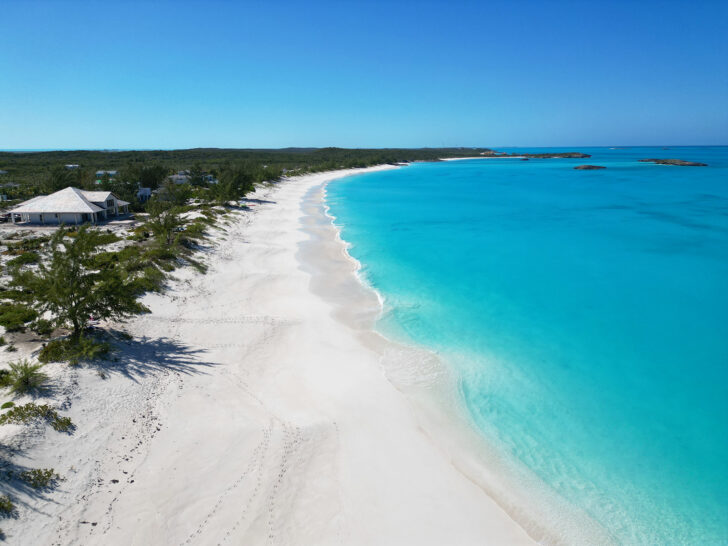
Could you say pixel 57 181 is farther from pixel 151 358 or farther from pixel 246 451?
pixel 246 451

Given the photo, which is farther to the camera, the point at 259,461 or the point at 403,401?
the point at 403,401

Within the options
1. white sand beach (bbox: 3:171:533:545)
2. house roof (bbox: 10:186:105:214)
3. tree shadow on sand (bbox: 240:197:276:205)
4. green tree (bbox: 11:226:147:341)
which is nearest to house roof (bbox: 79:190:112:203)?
house roof (bbox: 10:186:105:214)

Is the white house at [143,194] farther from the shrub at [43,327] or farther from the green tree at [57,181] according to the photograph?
the shrub at [43,327]

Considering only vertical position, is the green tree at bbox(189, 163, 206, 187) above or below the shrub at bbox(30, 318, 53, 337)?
above

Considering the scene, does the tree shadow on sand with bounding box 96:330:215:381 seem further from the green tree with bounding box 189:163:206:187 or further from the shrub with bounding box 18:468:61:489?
the green tree with bounding box 189:163:206:187

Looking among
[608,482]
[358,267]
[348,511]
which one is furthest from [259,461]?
[358,267]

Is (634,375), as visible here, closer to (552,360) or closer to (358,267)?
(552,360)

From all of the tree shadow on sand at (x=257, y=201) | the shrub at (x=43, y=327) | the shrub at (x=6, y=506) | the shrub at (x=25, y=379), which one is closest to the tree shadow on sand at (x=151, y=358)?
the shrub at (x=25, y=379)
